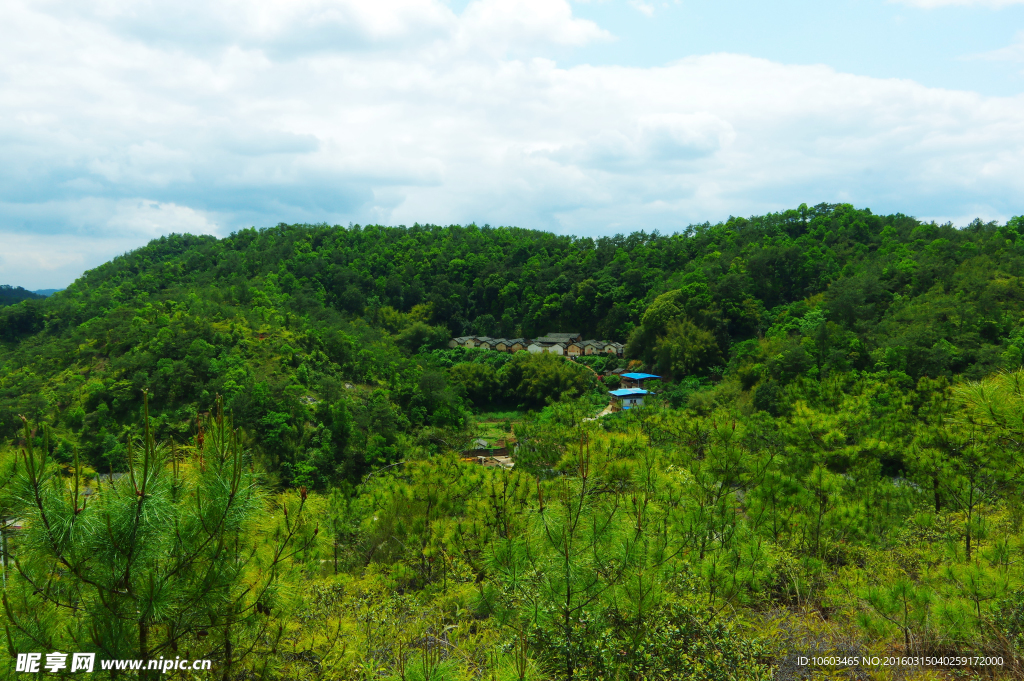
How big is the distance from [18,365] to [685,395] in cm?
3903

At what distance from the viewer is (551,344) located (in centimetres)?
4922

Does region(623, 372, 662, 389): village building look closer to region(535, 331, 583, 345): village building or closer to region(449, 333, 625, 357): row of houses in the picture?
region(449, 333, 625, 357): row of houses

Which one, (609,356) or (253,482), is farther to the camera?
(609,356)

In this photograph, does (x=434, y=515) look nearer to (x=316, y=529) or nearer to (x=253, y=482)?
(x=316, y=529)

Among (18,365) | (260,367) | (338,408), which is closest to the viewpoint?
(338,408)

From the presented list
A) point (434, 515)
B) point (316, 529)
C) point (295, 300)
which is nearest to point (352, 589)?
point (434, 515)

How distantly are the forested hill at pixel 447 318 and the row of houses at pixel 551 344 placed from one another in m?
2.31

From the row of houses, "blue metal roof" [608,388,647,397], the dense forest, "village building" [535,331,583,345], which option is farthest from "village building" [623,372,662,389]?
the dense forest

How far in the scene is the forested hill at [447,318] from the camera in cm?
2555

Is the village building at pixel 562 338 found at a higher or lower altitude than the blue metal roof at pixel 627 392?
higher

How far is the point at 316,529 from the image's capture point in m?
3.61

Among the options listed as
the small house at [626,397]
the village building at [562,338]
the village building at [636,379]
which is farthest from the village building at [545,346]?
the small house at [626,397]

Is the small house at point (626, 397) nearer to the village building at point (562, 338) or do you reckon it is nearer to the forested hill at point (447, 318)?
the forested hill at point (447, 318)

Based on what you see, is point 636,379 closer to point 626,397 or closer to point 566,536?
point 626,397
